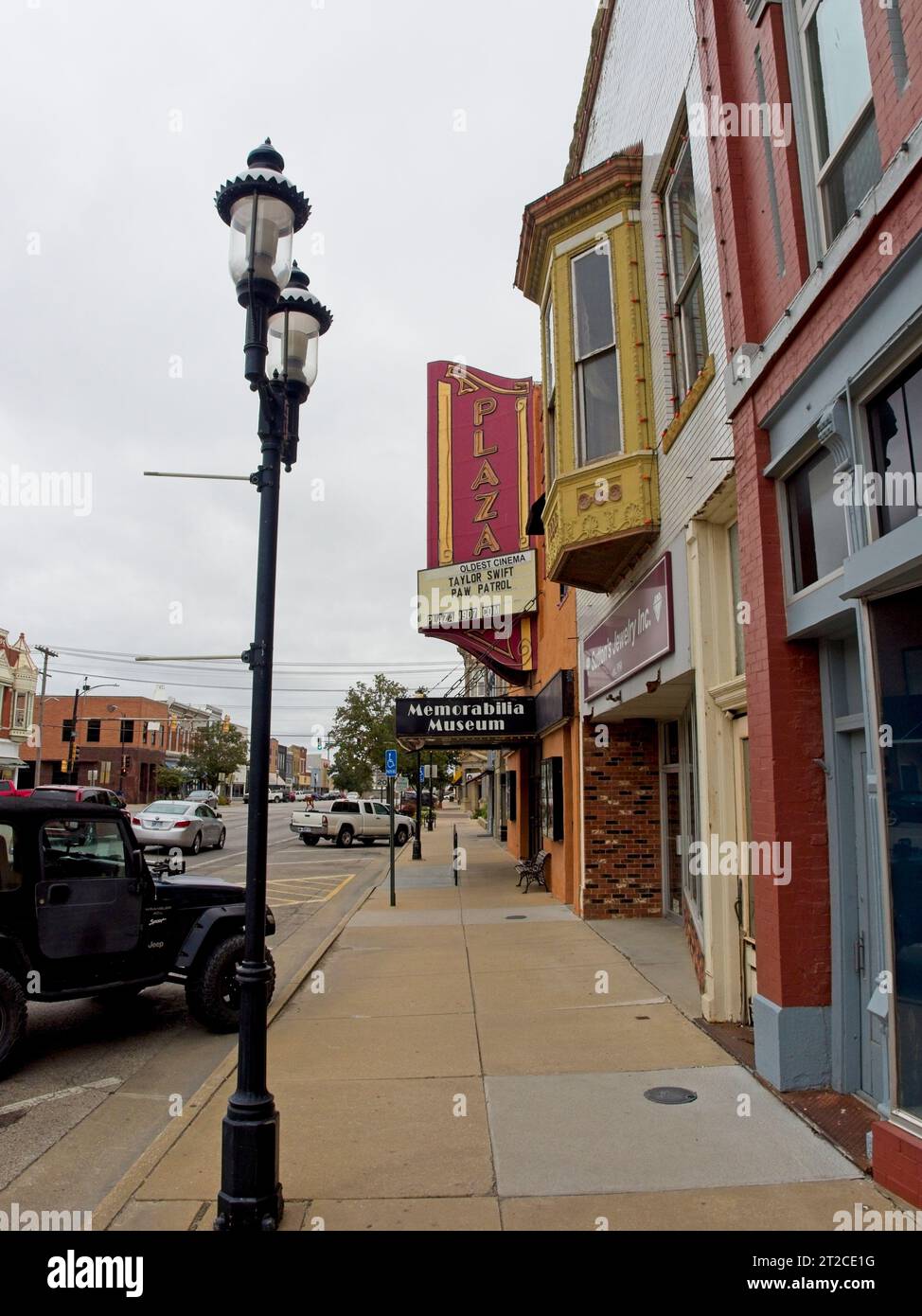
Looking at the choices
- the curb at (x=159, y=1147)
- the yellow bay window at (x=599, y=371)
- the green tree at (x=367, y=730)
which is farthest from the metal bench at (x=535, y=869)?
the green tree at (x=367, y=730)

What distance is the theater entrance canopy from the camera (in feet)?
52.4

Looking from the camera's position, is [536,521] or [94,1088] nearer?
[94,1088]

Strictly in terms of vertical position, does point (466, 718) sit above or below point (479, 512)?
below

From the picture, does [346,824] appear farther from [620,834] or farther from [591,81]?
[591,81]

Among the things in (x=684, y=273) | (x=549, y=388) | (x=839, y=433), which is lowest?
(x=839, y=433)

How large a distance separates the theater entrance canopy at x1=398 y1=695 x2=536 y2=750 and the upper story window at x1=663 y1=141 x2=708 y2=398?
8.71 m

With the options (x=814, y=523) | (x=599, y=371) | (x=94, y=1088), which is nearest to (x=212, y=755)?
(x=599, y=371)

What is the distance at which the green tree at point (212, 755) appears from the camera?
240 feet

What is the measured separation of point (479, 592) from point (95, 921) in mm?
12371

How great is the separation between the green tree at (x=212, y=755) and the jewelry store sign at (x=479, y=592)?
57.0 m

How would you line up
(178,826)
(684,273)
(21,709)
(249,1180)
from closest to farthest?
(249,1180) < (684,273) < (178,826) < (21,709)

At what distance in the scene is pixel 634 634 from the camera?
9.10 m
